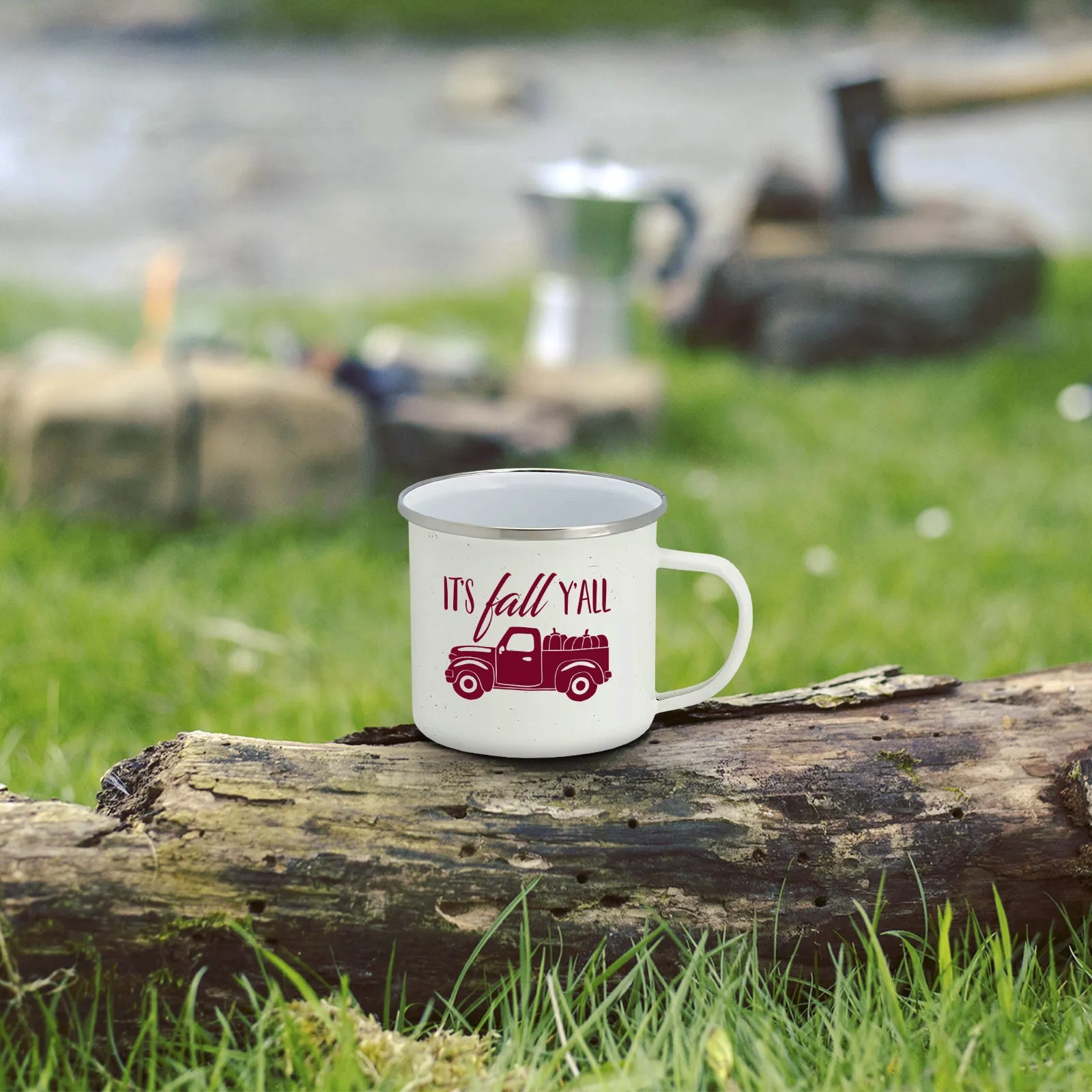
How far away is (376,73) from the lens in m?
14.8

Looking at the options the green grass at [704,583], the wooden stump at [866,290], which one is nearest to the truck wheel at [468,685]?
the green grass at [704,583]

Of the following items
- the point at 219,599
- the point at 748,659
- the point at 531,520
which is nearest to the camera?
the point at 531,520

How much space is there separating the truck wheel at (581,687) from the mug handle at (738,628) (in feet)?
0.42

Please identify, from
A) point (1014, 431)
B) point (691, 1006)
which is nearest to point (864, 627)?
point (691, 1006)

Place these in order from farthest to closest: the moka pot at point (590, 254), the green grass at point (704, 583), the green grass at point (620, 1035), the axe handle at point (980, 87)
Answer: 1. the axe handle at point (980, 87)
2. the moka pot at point (590, 254)
3. the green grass at point (704, 583)
4. the green grass at point (620, 1035)

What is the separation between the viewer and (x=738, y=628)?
136cm

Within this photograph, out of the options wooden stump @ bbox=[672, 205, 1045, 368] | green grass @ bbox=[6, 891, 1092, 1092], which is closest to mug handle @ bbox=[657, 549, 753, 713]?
green grass @ bbox=[6, 891, 1092, 1092]

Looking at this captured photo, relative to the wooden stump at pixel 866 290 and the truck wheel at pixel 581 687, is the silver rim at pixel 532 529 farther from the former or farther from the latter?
the wooden stump at pixel 866 290

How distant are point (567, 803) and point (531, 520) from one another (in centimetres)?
32

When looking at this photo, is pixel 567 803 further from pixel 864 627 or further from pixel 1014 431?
pixel 1014 431

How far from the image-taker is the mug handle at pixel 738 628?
52.1 inches

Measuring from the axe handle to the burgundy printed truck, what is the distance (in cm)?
449

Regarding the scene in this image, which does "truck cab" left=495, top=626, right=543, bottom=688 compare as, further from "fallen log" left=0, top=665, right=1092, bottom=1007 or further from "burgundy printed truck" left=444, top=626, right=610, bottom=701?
"fallen log" left=0, top=665, right=1092, bottom=1007

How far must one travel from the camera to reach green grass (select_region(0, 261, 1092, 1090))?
1154mm
